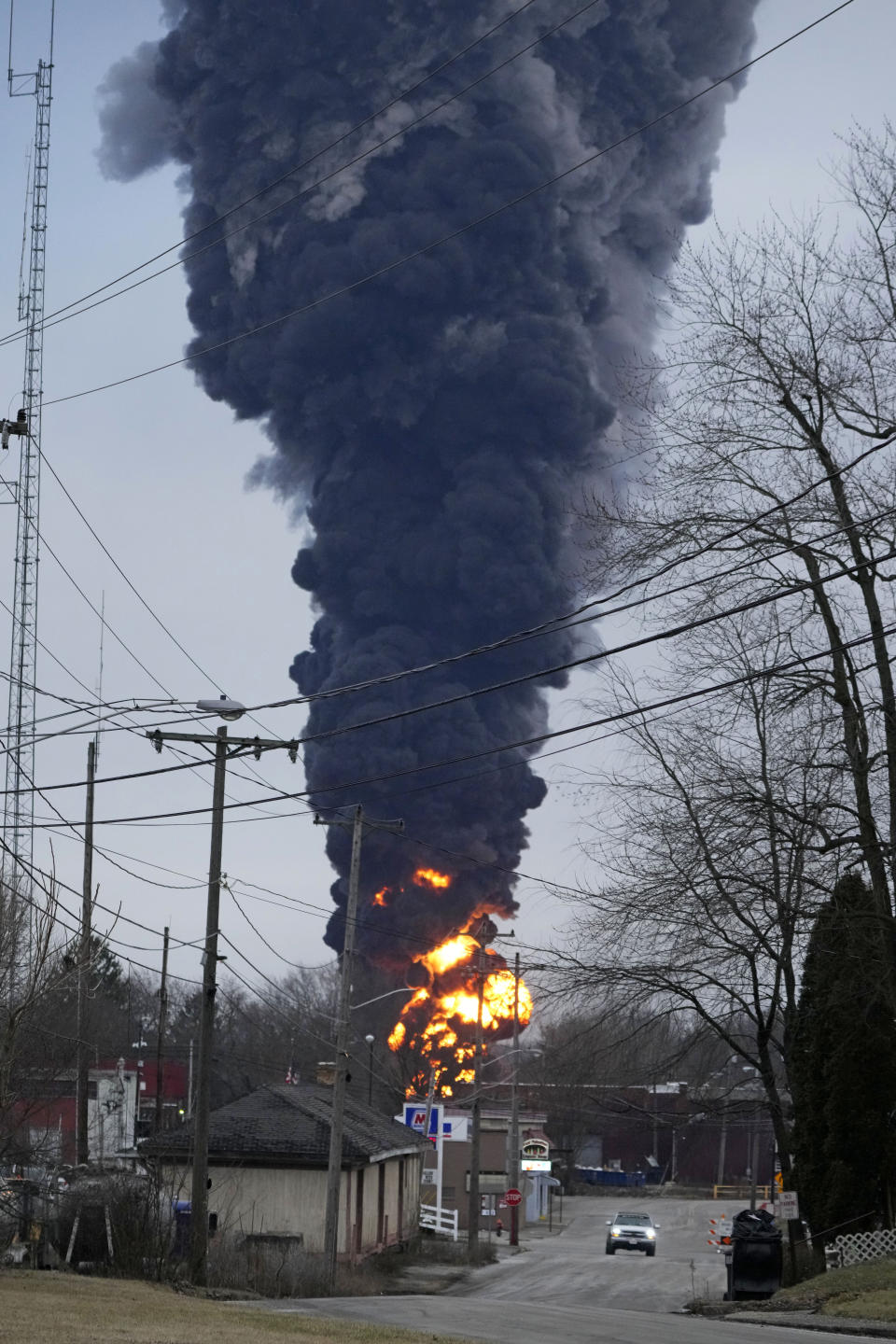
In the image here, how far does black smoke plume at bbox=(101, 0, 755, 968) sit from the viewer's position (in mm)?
77438

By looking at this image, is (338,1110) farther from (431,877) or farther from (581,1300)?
(431,877)

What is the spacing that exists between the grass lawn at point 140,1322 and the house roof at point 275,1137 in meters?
9.43

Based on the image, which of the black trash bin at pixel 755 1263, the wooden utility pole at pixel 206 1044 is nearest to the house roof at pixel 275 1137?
the wooden utility pole at pixel 206 1044

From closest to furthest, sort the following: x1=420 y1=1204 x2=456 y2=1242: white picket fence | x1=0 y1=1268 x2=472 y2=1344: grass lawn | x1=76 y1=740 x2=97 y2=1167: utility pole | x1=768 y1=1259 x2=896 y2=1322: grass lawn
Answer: x1=0 y1=1268 x2=472 y2=1344: grass lawn
x1=768 y1=1259 x2=896 y2=1322: grass lawn
x1=76 y1=740 x2=97 y2=1167: utility pole
x1=420 y1=1204 x2=456 y2=1242: white picket fence

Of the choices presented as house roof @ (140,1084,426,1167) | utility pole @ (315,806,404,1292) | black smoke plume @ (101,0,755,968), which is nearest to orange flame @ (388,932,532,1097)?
black smoke plume @ (101,0,755,968)

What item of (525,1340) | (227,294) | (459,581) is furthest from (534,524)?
(525,1340)

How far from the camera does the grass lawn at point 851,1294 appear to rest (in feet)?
64.4

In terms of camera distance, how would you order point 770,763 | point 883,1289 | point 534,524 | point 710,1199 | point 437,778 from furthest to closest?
point 710,1199
point 534,524
point 437,778
point 770,763
point 883,1289

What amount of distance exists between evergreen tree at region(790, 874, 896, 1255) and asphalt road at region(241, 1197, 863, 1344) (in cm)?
319

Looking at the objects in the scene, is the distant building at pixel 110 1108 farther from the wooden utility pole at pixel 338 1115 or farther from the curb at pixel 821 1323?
the curb at pixel 821 1323

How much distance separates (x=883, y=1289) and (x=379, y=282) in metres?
72.8

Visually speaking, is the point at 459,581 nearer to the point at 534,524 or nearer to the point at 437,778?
the point at 534,524

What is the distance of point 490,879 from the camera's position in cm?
7581

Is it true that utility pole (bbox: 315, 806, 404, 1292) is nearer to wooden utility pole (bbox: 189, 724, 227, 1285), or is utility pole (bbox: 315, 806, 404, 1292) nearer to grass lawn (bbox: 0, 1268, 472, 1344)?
wooden utility pole (bbox: 189, 724, 227, 1285)
